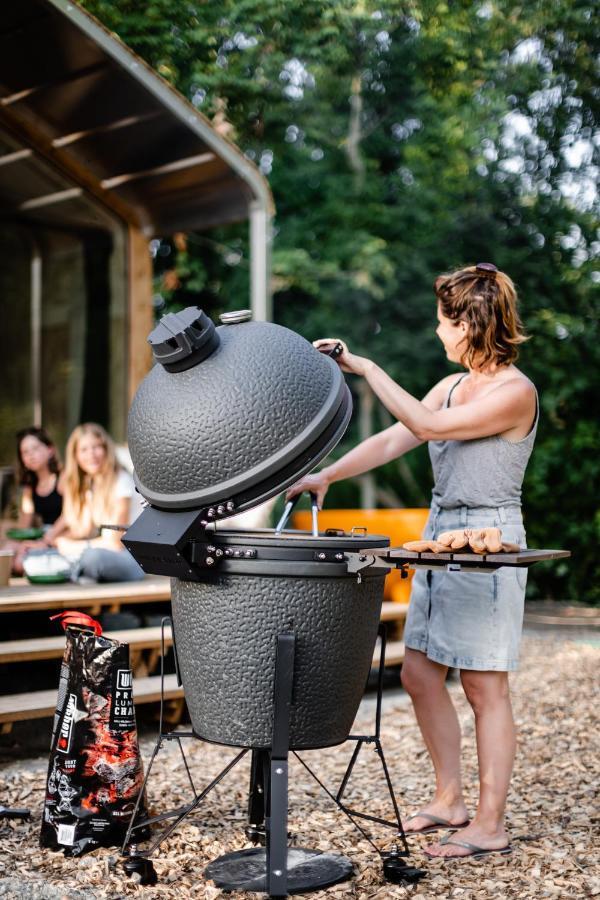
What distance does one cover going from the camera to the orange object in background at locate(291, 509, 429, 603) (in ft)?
19.7

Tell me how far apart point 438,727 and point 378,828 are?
0.41 meters

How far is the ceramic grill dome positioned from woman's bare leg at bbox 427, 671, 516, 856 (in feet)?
2.71

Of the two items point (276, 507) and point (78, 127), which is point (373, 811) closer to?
point (78, 127)

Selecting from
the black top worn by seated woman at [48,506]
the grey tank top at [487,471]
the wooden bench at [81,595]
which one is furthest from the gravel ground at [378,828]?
the black top worn by seated woman at [48,506]

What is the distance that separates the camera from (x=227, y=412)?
2389 mm

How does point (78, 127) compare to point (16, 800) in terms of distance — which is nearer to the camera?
point (16, 800)

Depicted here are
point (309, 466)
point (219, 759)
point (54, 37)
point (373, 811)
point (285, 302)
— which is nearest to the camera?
point (309, 466)

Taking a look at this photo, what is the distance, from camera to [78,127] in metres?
6.80

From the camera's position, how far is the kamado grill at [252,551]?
7.83ft

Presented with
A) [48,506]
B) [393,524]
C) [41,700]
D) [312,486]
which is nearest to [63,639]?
[41,700]

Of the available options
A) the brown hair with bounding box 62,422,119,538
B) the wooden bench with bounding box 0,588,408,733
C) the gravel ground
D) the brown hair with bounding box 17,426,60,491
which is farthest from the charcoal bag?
the brown hair with bounding box 17,426,60,491

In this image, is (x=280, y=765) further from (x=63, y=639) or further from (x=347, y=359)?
(x=63, y=639)

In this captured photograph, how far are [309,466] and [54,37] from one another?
4.35 meters

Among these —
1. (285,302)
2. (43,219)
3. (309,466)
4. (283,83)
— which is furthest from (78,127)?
(285,302)
